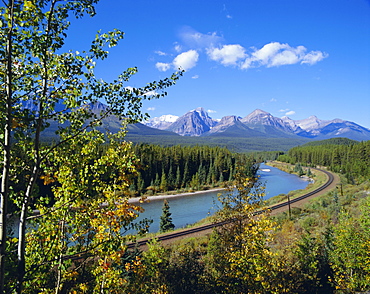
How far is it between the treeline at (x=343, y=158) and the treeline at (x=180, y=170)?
37.8 metres

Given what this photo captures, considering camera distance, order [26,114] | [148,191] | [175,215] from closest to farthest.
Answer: [26,114] < [175,215] < [148,191]

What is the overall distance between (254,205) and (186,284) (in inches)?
231

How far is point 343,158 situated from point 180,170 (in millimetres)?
67983

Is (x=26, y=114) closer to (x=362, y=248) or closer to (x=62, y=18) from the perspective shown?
(x=62, y=18)

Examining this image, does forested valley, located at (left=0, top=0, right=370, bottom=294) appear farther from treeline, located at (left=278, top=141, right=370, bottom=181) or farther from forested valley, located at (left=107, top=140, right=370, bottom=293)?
treeline, located at (left=278, top=141, right=370, bottom=181)

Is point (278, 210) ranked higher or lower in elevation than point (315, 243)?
lower

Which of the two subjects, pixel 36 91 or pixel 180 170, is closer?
pixel 36 91

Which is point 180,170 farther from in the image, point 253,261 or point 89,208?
point 89,208

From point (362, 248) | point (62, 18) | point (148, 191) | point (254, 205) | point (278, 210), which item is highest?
point (62, 18)

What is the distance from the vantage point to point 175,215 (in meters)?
40.2

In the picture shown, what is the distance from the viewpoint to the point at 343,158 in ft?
314

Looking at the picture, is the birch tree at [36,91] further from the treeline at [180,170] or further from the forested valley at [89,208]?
the treeline at [180,170]

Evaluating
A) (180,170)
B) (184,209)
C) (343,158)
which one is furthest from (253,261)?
(343,158)

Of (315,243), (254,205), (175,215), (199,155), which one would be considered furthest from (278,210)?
(199,155)
